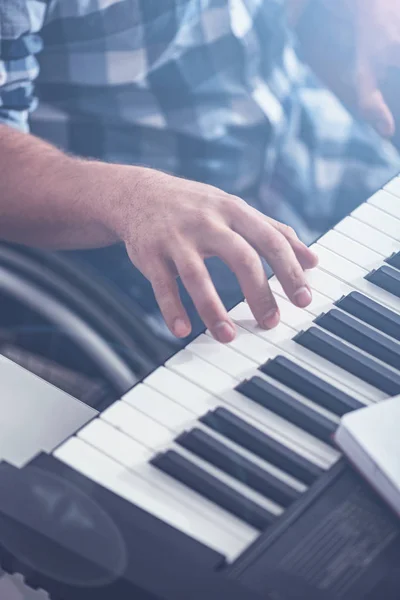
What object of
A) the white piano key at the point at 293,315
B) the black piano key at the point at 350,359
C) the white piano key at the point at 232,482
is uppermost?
the black piano key at the point at 350,359

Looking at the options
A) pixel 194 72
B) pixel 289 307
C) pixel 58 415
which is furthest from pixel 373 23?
pixel 58 415

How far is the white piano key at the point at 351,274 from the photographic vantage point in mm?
825

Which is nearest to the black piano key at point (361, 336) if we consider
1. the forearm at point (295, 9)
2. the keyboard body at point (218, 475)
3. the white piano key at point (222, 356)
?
the keyboard body at point (218, 475)

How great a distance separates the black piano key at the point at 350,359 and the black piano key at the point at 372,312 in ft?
0.15

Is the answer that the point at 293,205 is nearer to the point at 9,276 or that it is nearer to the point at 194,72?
the point at 194,72

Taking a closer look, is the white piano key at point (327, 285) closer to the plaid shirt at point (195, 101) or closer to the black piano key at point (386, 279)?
the black piano key at point (386, 279)

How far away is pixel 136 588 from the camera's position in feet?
1.74

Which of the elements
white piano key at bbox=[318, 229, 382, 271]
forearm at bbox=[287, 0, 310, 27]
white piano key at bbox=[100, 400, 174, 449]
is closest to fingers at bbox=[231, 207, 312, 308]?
white piano key at bbox=[318, 229, 382, 271]

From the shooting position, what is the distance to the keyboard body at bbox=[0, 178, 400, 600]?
1.79 ft

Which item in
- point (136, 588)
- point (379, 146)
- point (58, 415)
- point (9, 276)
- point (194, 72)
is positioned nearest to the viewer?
point (136, 588)

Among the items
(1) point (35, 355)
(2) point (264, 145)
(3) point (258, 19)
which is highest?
(3) point (258, 19)

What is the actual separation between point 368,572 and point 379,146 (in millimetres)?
967

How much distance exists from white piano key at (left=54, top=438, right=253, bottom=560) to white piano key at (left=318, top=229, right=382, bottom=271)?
38cm

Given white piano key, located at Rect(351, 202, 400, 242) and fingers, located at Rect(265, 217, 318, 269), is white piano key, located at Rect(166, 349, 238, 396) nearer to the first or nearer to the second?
fingers, located at Rect(265, 217, 318, 269)
